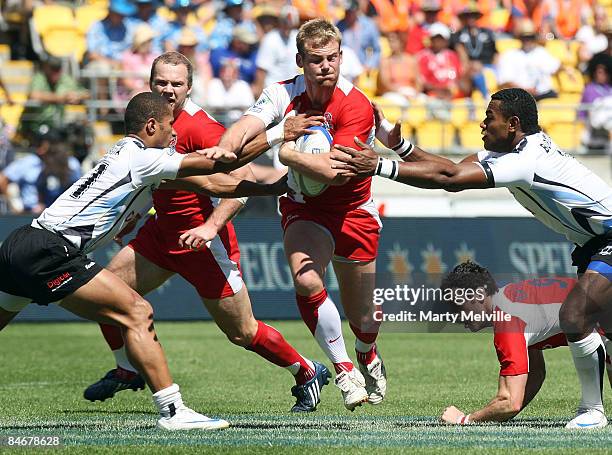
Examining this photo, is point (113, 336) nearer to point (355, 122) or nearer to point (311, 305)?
point (311, 305)

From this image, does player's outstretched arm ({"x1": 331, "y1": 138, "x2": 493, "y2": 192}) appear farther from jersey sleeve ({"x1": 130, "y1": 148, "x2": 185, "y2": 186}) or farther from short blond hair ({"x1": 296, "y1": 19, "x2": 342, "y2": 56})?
short blond hair ({"x1": 296, "y1": 19, "x2": 342, "y2": 56})

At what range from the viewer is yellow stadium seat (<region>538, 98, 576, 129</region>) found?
67.3 ft

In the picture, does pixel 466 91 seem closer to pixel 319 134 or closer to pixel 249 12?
pixel 249 12

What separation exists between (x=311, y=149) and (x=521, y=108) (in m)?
1.50

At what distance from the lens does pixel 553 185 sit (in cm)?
773

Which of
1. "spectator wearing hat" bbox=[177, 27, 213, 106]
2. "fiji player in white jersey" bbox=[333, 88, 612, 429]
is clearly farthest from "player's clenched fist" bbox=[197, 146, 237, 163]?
"spectator wearing hat" bbox=[177, 27, 213, 106]

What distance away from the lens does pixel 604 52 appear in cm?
2102

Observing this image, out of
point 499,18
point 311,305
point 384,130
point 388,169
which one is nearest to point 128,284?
point 311,305

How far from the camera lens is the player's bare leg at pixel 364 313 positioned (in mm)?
9289

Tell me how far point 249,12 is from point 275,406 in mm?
13037

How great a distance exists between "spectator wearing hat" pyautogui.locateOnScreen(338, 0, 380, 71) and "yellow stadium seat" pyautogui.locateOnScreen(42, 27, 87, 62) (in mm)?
4451

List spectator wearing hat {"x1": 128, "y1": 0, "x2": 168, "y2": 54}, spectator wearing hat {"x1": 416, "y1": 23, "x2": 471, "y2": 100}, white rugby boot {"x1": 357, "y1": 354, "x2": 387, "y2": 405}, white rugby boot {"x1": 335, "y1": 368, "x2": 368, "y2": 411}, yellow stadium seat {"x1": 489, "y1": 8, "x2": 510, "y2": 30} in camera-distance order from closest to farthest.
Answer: white rugby boot {"x1": 335, "y1": 368, "x2": 368, "y2": 411}
white rugby boot {"x1": 357, "y1": 354, "x2": 387, "y2": 405}
spectator wearing hat {"x1": 128, "y1": 0, "x2": 168, "y2": 54}
spectator wearing hat {"x1": 416, "y1": 23, "x2": 471, "y2": 100}
yellow stadium seat {"x1": 489, "y1": 8, "x2": 510, "y2": 30}

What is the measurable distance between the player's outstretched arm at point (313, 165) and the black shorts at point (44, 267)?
5.08 feet

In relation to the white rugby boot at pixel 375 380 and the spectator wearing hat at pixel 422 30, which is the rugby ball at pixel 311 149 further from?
the spectator wearing hat at pixel 422 30
